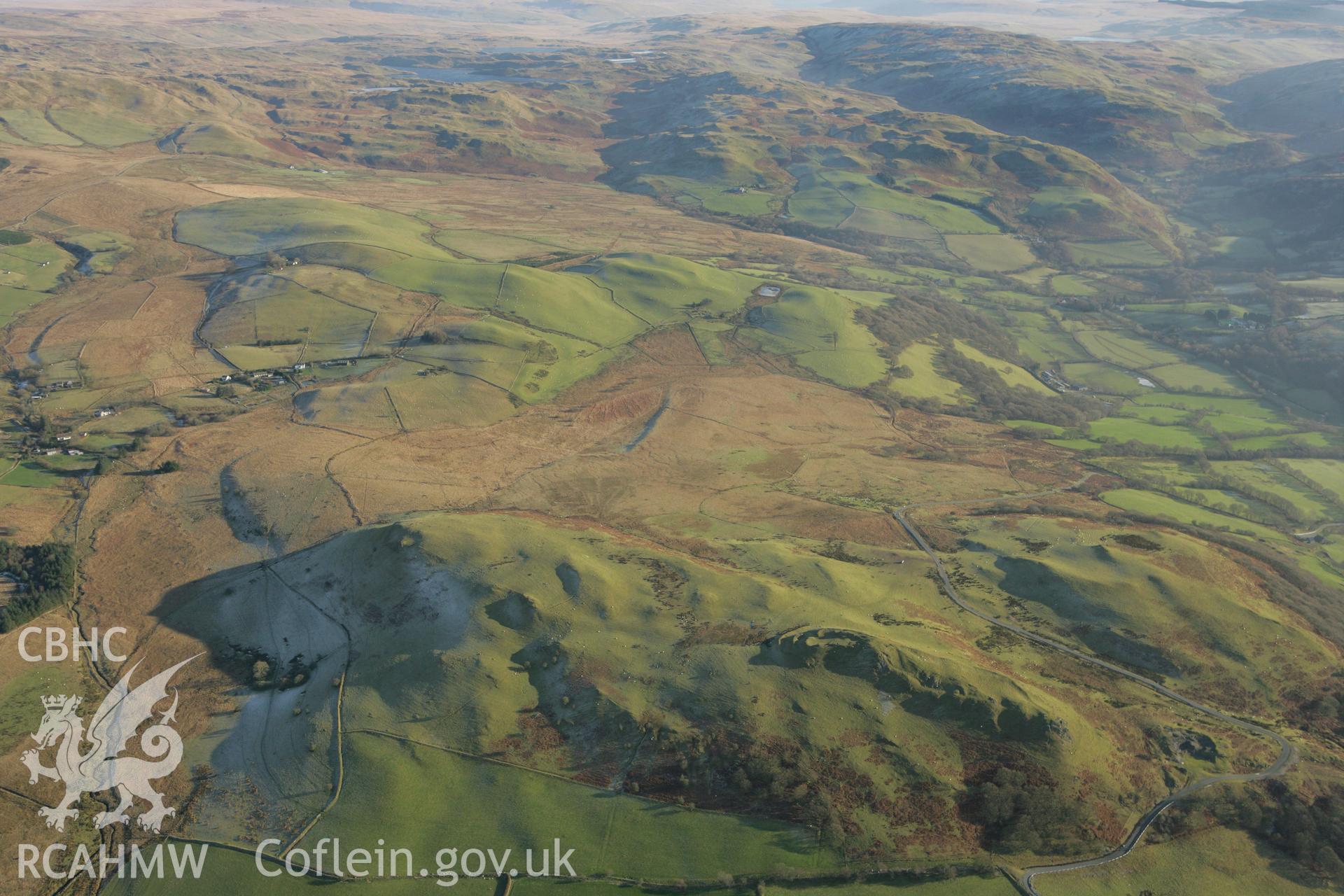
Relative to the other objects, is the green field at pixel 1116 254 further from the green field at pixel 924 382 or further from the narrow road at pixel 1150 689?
the narrow road at pixel 1150 689

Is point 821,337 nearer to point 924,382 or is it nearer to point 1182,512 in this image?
point 924,382

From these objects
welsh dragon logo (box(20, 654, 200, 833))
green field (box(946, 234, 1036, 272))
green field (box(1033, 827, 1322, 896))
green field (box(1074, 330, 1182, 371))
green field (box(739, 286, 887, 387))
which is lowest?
welsh dragon logo (box(20, 654, 200, 833))

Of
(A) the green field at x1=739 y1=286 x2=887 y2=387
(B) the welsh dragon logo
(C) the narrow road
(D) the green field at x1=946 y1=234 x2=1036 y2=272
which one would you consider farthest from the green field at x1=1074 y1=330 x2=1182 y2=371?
(B) the welsh dragon logo

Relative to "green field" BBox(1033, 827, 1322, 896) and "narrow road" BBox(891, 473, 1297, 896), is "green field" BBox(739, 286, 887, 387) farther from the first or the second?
"green field" BBox(1033, 827, 1322, 896)

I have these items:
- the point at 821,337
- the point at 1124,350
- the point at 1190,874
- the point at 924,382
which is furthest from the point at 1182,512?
the point at 1124,350

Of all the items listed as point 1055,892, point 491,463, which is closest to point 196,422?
point 491,463

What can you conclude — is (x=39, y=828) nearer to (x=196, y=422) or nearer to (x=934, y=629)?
(x=196, y=422)
